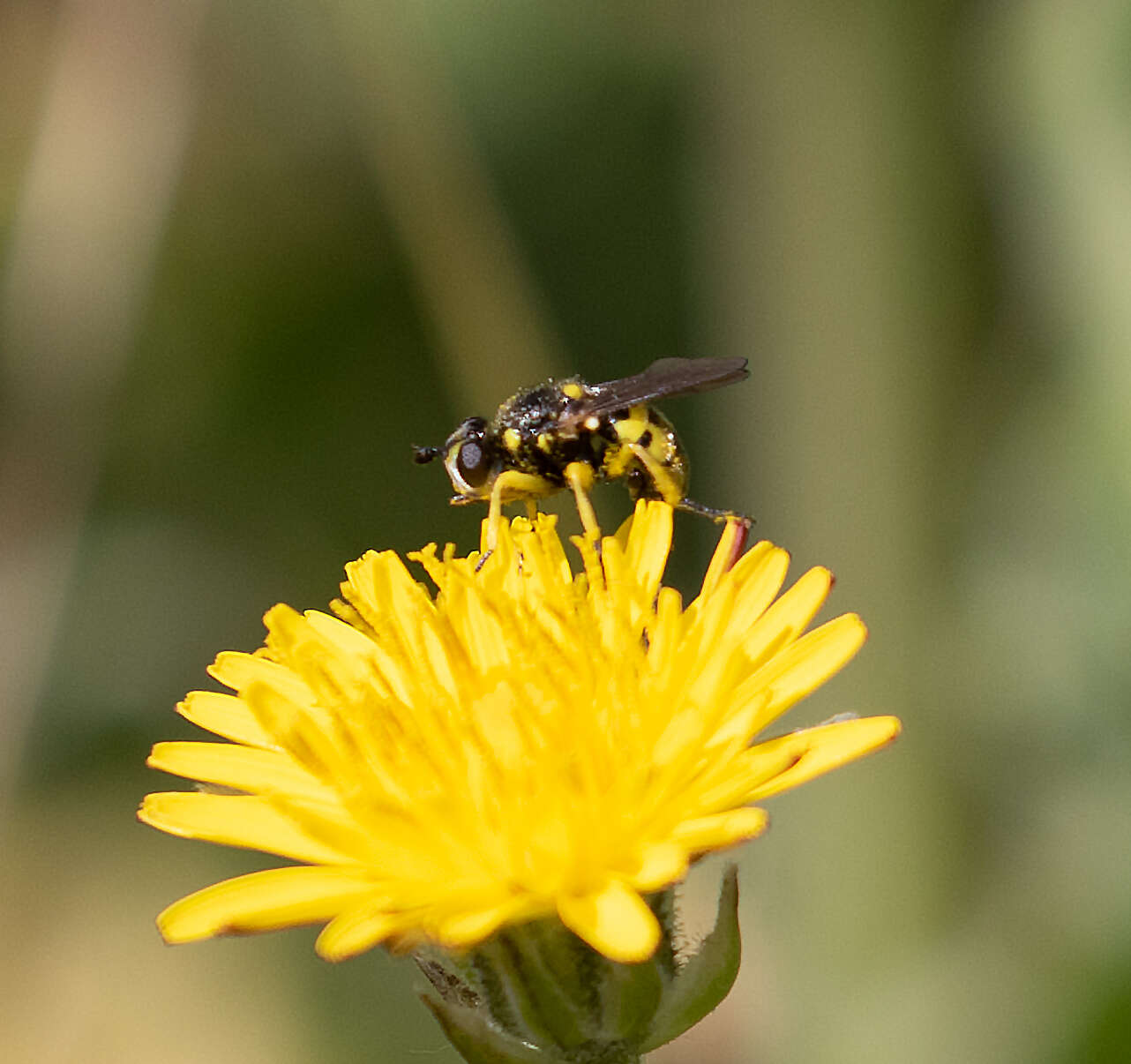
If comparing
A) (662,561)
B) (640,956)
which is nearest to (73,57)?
(662,561)

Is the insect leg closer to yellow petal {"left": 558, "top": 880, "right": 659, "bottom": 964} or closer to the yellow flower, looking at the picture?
the yellow flower

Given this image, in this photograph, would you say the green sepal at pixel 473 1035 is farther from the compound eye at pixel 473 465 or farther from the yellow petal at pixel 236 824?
the compound eye at pixel 473 465

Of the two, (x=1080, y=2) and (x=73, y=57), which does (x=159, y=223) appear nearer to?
(x=73, y=57)

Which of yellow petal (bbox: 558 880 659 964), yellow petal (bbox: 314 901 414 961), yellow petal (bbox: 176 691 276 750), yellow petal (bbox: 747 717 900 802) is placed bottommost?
yellow petal (bbox: 558 880 659 964)

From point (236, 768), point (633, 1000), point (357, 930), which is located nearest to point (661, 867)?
point (633, 1000)

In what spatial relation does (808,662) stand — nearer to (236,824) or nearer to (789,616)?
(789,616)

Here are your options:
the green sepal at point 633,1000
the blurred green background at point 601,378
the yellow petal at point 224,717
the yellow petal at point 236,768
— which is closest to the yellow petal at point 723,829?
the green sepal at point 633,1000

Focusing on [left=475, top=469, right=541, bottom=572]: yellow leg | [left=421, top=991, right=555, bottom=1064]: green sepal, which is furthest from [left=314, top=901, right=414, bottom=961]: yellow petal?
[left=475, top=469, right=541, bottom=572]: yellow leg
